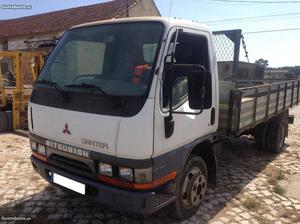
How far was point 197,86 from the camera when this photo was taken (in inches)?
110

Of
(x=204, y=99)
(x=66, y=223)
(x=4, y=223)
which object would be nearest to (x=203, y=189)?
(x=204, y=99)

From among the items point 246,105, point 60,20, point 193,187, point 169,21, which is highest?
point 60,20

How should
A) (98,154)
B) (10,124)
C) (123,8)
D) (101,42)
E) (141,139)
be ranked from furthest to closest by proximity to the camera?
1. (123,8)
2. (10,124)
3. (101,42)
4. (98,154)
5. (141,139)

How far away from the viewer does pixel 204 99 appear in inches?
117

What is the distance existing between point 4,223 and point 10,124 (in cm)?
618

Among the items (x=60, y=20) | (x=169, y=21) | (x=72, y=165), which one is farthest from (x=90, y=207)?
(x=60, y=20)

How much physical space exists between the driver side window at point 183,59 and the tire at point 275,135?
361cm

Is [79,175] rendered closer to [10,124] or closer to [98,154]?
[98,154]

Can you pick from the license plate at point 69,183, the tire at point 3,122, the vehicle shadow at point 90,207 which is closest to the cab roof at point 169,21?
the license plate at point 69,183

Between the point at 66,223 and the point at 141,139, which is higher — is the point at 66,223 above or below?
below

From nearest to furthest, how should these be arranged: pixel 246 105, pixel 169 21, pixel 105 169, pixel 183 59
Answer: pixel 105 169 → pixel 169 21 → pixel 183 59 → pixel 246 105

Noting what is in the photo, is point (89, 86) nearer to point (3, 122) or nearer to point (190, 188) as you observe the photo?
point (190, 188)

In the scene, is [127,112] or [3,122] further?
[3,122]

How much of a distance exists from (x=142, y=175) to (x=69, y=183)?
3.02 ft
